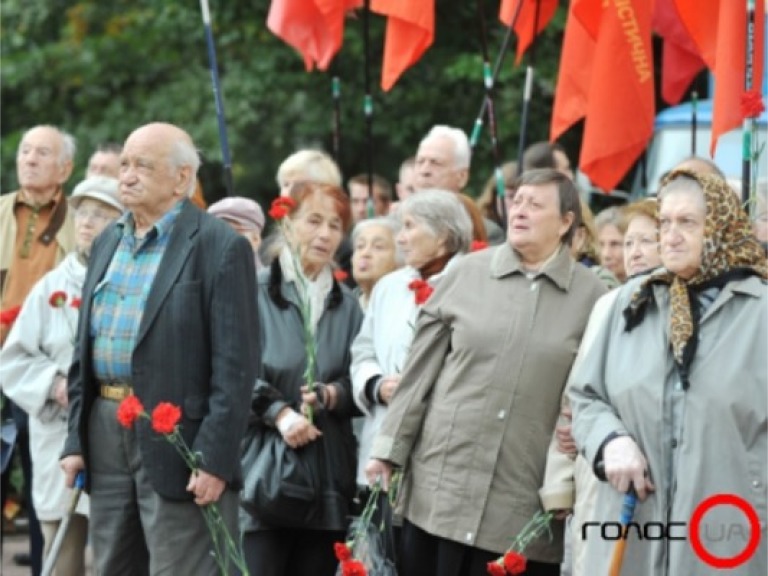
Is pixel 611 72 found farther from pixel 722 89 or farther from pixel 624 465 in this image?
pixel 624 465

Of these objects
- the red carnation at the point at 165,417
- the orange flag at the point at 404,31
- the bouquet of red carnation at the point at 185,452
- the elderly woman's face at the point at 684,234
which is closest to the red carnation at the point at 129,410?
the bouquet of red carnation at the point at 185,452

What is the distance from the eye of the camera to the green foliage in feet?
54.9

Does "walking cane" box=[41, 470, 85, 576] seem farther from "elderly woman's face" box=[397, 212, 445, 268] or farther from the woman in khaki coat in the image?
"elderly woman's face" box=[397, 212, 445, 268]

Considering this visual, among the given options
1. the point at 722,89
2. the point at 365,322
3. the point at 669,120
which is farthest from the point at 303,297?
the point at 669,120

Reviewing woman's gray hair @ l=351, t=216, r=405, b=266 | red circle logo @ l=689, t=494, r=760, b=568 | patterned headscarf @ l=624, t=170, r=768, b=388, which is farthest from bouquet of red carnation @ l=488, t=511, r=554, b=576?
woman's gray hair @ l=351, t=216, r=405, b=266

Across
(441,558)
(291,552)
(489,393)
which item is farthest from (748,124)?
(291,552)

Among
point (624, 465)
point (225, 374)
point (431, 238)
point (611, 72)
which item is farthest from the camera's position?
point (611, 72)

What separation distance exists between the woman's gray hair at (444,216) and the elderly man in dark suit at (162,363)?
125cm

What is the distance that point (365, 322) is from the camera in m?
8.70

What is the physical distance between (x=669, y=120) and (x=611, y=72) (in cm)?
420

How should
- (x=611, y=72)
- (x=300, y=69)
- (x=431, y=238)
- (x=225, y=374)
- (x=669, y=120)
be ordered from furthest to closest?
1. (x=300, y=69)
2. (x=669, y=120)
3. (x=611, y=72)
4. (x=431, y=238)
5. (x=225, y=374)

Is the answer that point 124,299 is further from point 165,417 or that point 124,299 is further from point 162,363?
point 165,417

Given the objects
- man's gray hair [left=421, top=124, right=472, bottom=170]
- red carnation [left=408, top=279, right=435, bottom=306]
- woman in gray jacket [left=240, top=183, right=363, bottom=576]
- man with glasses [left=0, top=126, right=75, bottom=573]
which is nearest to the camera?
red carnation [left=408, top=279, right=435, bottom=306]

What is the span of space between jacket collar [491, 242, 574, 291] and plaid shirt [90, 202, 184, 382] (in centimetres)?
122
